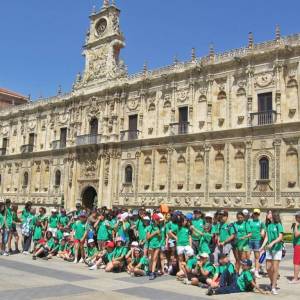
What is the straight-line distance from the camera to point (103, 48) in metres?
37.1

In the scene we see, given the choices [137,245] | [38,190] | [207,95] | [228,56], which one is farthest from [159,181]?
[137,245]

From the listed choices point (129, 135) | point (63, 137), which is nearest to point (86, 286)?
point (129, 135)

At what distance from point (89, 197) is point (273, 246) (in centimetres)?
2767

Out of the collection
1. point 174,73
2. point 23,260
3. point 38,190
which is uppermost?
point 174,73

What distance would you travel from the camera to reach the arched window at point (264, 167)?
25.4 metres

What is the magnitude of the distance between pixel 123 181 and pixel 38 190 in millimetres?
11938

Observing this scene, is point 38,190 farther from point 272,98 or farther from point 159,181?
point 272,98

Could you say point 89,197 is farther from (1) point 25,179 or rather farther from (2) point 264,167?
(2) point 264,167

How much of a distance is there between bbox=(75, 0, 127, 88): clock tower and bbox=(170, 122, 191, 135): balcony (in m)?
7.63

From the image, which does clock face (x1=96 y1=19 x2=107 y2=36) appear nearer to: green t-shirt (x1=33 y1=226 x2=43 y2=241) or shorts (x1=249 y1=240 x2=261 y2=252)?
green t-shirt (x1=33 y1=226 x2=43 y2=241)

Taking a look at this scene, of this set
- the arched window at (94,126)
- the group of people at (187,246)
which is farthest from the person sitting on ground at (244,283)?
the arched window at (94,126)

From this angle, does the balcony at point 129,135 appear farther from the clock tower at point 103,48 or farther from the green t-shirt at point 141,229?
the green t-shirt at point 141,229

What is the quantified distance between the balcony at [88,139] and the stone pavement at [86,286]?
22.4 m

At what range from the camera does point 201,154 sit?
2870cm
